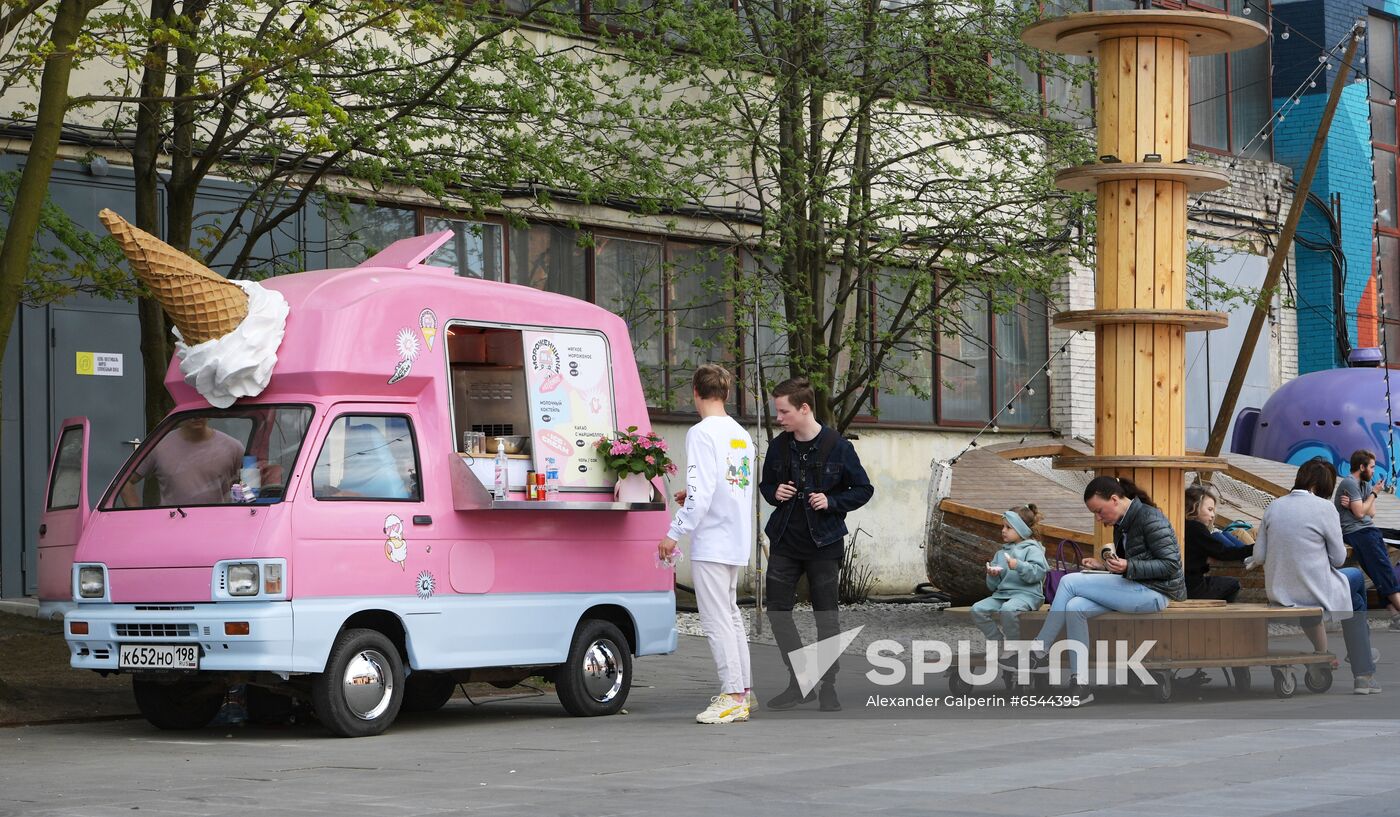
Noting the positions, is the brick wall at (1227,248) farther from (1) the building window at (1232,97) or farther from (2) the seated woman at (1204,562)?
(2) the seated woman at (1204,562)

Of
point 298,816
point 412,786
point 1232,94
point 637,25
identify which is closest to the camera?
point 298,816

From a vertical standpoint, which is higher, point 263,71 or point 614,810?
point 263,71

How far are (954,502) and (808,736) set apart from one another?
334 inches

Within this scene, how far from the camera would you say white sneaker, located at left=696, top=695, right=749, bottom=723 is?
1088 centimetres

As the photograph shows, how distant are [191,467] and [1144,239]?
6.22 meters

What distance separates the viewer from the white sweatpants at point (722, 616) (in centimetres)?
1076

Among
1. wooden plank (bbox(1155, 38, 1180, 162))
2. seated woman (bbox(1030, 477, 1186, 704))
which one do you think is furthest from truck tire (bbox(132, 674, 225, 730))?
wooden plank (bbox(1155, 38, 1180, 162))

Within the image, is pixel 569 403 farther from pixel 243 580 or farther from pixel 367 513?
pixel 243 580

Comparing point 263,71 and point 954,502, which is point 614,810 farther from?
point 954,502

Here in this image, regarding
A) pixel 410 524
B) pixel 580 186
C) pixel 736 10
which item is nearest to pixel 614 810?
pixel 410 524

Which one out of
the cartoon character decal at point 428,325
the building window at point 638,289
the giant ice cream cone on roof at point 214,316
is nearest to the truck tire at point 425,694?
the cartoon character decal at point 428,325

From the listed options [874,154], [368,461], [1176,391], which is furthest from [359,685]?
[874,154]

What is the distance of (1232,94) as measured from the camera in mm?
30000

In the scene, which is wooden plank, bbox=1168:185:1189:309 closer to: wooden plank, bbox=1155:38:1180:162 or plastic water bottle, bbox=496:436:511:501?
wooden plank, bbox=1155:38:1180:162
